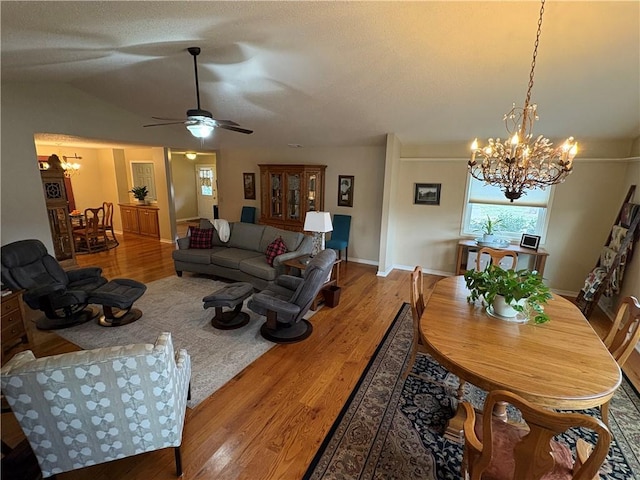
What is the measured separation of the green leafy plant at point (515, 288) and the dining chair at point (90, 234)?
25.0ft

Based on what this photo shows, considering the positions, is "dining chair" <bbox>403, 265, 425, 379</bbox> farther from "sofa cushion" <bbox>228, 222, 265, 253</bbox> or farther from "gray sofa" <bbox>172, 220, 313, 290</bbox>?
"sofa cushion" <bbox>228, 222, 265, 253</bbox>

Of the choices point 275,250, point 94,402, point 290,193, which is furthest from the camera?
point 290,193

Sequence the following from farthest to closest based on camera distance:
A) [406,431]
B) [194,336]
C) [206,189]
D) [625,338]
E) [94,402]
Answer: [206,189] → [194,336] → [406,431] → [625,338] → [94,402]

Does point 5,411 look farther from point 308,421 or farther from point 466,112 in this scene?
point 466,112

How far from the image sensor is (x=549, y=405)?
1449 mm

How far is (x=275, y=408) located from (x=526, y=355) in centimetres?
179

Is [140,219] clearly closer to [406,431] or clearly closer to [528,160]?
[406,431]

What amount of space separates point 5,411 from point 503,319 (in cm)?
358

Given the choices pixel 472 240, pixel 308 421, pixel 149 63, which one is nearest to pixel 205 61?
pixel 149 63

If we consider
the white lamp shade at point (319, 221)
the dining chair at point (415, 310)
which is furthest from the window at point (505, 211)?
the dining chair at point (415, 310)

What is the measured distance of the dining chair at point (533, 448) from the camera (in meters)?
1.04

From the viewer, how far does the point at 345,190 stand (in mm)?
6262

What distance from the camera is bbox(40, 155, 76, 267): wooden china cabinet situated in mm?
5621

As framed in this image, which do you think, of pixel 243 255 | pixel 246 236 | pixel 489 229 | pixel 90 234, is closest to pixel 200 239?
pixel 246 236
